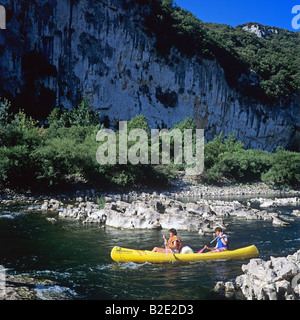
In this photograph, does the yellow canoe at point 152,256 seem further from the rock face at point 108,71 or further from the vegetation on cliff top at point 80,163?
the rock face at point 108,71

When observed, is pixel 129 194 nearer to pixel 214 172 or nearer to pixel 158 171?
pixel 158 171

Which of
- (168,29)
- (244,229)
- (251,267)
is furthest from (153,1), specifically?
(251,267)

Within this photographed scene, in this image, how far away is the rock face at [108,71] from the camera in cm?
4197

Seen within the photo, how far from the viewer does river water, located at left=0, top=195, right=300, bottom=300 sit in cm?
721

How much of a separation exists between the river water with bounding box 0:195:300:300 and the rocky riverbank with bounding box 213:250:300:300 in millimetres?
668

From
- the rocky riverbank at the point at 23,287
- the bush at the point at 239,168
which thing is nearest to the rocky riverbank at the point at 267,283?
the rocky riverbank at the point at 23,287

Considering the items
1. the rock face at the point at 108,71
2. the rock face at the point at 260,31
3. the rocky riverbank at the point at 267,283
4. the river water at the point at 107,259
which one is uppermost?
the rock face at the point at 260,31

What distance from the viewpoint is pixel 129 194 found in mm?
28609

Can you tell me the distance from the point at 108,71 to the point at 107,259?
4433 cm

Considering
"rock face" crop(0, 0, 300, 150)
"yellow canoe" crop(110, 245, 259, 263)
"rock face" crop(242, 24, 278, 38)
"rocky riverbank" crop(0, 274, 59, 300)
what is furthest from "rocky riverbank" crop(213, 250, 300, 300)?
"rock face" crop(242, 24, 278, 38)

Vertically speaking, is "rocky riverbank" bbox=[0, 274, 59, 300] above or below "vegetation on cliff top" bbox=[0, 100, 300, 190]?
below

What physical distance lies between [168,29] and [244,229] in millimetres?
53350

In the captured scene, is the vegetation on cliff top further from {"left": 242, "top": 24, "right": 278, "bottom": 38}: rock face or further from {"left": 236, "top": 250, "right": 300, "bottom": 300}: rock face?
{"left": 242, "top": 24, "right": 278, "bottom": 38}: rock face

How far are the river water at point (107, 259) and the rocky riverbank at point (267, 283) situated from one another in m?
0.67
